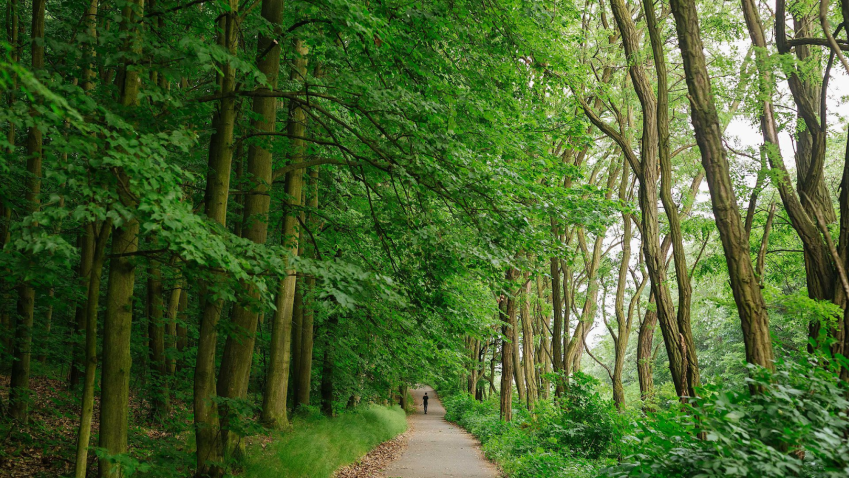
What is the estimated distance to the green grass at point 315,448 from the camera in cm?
886

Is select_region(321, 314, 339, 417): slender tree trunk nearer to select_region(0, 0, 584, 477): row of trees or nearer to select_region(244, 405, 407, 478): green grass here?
select_region(244, 405, 407, 478): green grass

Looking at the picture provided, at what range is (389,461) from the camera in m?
13.9

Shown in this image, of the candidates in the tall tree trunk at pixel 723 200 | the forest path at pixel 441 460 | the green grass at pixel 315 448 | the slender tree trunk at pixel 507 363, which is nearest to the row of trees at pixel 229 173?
the green grass at pixel 315 448

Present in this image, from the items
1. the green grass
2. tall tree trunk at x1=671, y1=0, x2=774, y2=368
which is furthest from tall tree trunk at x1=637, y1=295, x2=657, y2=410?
tall tree trunk at x1=671, y1=0, x2=774, y2=368

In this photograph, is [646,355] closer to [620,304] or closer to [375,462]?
[620,304]

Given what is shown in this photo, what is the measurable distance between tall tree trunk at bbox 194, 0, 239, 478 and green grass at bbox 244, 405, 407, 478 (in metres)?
1.24

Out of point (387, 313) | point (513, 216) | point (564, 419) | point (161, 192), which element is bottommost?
point (564, 419)

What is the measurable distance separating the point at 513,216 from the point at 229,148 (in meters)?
3.61

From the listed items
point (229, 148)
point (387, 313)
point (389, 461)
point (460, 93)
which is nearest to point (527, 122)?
point (460, 93)

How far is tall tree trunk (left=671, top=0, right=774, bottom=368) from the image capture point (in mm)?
5496

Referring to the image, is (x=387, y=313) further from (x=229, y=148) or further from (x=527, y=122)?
(x=527, y=122)

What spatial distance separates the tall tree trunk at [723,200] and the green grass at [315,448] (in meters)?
6.97

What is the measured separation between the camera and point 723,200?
5.77 meters

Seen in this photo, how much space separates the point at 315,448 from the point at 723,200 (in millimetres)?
8436
